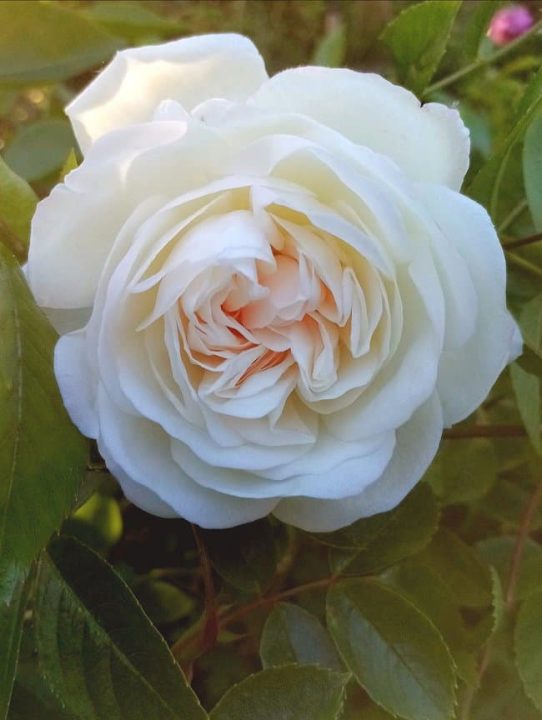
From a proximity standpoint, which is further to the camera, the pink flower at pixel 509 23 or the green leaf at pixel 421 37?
the pink flower at pixel 509 23

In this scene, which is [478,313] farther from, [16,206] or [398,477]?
[16,206]

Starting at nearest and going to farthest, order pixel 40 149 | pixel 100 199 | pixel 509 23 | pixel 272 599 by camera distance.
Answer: pixel 100 199, pixel 272 599, pixel 40 149, pixel 509 23

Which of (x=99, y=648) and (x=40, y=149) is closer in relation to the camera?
(x=99, y=648)

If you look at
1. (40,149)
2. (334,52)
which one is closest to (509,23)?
(334,52)

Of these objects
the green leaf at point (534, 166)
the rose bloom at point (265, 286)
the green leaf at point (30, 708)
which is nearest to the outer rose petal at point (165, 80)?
the rose bloom at point (265, 286)

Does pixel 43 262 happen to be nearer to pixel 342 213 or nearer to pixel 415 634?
pixel 342 213

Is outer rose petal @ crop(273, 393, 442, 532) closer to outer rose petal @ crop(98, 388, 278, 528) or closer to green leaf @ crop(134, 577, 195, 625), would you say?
outer rose petal @ crop(98, 388, 278, 528)

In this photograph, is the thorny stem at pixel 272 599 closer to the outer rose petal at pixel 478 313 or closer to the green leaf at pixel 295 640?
the green leaf at pixel 295 640
